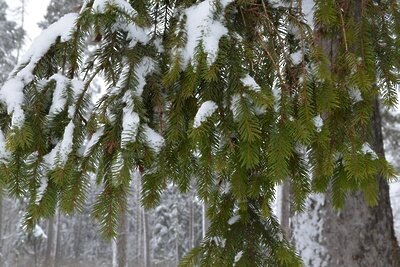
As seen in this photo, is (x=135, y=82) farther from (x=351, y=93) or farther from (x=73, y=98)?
(x=351, y=93)

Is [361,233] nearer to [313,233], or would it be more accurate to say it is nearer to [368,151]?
[313,233]

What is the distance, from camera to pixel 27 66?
1998 millimetres

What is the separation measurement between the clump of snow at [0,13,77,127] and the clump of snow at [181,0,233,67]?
0.61 metres

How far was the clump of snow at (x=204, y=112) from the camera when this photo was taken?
1.64 metres

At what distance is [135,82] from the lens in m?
1.92

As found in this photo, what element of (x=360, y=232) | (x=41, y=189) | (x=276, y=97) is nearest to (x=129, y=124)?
(x=41, y=189)

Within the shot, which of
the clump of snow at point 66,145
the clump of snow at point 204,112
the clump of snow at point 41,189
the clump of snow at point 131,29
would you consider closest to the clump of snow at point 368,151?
the clump of snow at point 204,112

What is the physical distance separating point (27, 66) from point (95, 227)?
134 ft

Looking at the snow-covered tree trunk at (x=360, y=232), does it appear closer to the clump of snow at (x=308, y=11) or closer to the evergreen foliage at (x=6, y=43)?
the clump of snow at (x=308, y=11)

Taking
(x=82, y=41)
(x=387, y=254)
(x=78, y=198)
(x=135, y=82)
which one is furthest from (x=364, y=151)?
(x=387, y=254)

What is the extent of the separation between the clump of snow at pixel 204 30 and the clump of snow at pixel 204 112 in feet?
0.56

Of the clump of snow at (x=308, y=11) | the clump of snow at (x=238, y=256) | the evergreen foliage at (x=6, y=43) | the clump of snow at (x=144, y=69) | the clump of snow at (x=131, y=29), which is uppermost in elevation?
the evergreen foliage at (x=6, y=43)

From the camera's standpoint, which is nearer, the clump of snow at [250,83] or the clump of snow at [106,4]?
the clump of snow at [250,83]

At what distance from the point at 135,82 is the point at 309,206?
2395 mm
